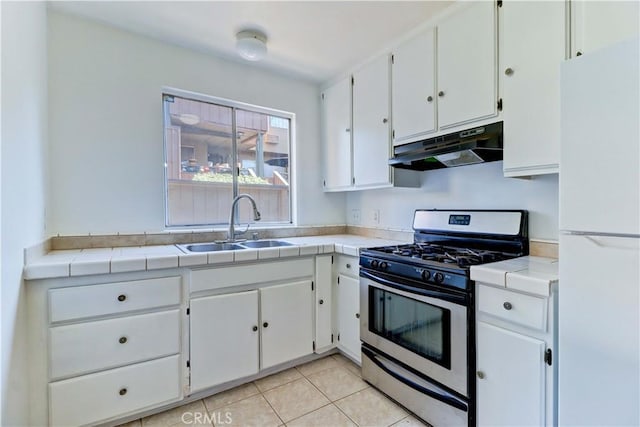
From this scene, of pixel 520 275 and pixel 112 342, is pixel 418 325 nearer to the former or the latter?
pixel 520 275

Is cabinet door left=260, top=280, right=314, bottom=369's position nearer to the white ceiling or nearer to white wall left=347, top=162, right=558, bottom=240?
white wall left=347, top=162, right=558, bottom=240

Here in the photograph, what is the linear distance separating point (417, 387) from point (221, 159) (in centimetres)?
219

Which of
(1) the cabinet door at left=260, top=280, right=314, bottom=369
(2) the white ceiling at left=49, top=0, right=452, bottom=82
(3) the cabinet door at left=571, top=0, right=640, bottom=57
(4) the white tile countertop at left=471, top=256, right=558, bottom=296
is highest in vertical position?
(2) the white ceiling at left=49, top=0, right=452, bottom=82

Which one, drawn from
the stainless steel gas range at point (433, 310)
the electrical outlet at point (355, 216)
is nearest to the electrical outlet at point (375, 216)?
the electrical outlet at point (355, 216)

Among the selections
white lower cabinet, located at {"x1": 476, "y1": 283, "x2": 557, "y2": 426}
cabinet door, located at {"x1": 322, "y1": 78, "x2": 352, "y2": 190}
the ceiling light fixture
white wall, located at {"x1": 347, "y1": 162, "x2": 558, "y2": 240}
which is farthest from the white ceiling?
white lower cabinet, located at {"x1": 476, "y1": 283, "x2": 557, "y2": 426}

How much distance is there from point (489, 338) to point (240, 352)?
4.73ft

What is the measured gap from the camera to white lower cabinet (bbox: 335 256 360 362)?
84.7 inches

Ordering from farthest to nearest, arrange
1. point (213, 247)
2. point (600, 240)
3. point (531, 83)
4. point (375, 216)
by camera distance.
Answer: point (375, 216), point (213, 247), point (531, 83), point (600, 240)

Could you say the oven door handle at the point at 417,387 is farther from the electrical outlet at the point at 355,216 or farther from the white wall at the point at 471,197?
the electrical outlet at the point at 355,216

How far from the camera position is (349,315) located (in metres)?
2.22

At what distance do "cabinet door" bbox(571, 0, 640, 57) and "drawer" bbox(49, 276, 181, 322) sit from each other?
7.66ft

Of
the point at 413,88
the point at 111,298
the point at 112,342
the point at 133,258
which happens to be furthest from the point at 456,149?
the point at 112,342

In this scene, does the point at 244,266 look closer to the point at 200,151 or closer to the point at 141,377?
the point at 141,377

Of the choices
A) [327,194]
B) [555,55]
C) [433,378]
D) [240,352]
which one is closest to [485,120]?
[555,55]
